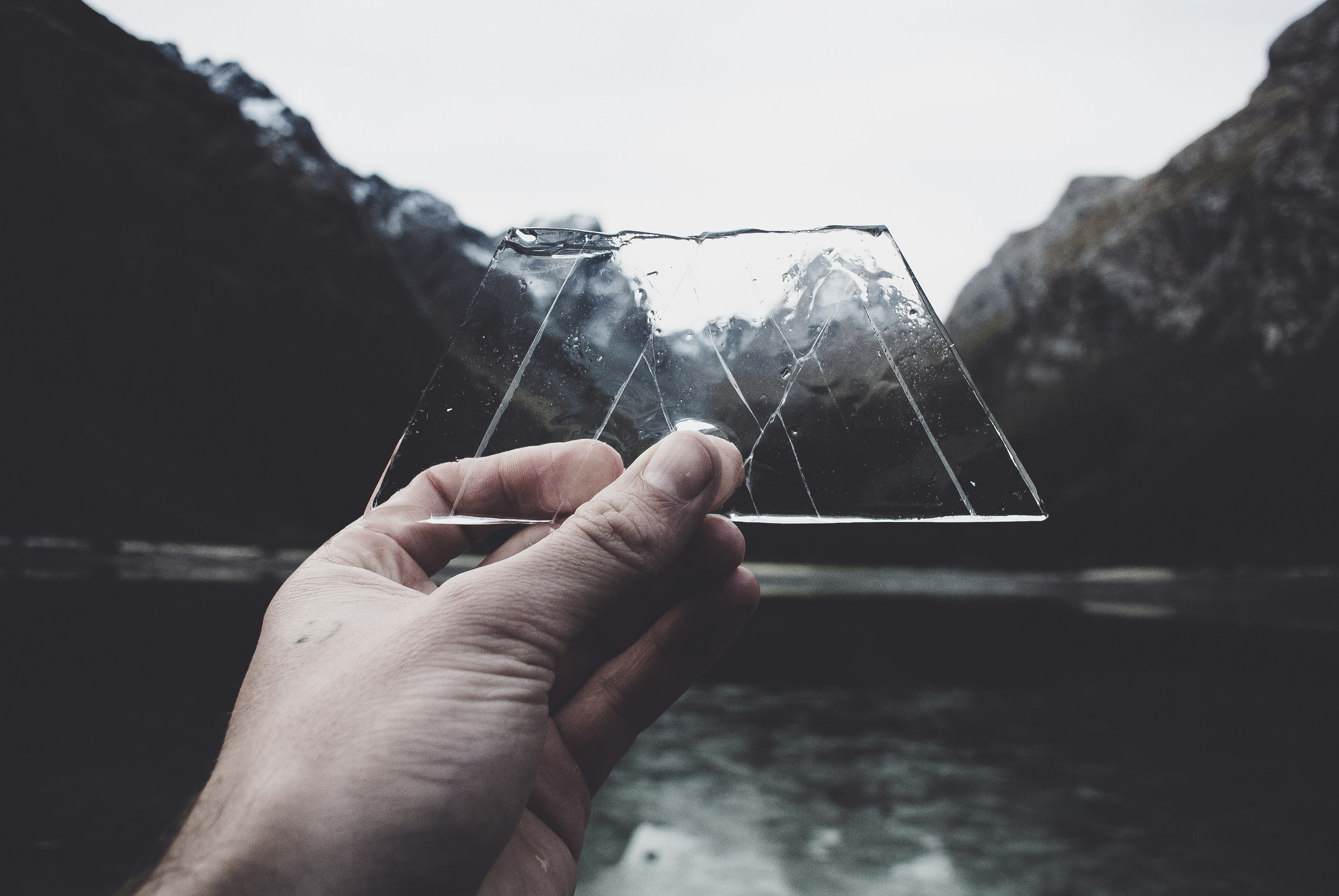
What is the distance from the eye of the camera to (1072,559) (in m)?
64.4

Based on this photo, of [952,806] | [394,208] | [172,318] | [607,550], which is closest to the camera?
[607,550]

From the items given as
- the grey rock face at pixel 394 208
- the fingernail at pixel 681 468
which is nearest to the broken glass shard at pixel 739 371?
the fingernail at pixel 681 468

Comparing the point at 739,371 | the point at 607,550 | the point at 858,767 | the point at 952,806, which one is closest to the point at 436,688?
the point at 607,550

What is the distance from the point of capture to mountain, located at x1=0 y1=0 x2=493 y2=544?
39.6 metres

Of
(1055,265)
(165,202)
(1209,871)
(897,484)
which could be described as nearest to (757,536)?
(1209,871)

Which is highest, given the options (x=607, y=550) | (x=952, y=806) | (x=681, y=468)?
(x=681, y=468)

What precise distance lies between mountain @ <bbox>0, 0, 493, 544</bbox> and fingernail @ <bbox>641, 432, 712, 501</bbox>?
2899 cm

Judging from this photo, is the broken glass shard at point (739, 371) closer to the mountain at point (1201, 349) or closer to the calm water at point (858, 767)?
the calm water at point (858, 767)

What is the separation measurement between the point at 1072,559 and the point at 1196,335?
3899 cm

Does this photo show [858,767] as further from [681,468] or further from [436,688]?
[436,688]

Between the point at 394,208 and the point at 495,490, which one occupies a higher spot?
the point at 495,490

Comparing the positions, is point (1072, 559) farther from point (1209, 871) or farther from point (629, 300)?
point (629, 300)

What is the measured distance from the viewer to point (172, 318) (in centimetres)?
5156

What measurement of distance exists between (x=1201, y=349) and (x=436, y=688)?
102 meters
